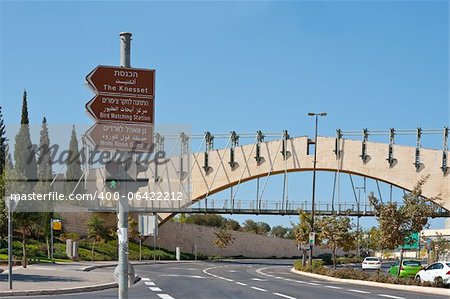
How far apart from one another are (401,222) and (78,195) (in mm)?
51793

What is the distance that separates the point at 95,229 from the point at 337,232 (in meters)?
29.0

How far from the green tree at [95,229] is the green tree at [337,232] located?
26.9 metres

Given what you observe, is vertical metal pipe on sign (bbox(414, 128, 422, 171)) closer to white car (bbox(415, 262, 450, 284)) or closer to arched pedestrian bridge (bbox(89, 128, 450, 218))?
arched pedestrian bridge (bbox(89, 128, 450, 218))

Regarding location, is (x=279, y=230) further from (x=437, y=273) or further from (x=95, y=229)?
(x=437, y=273)

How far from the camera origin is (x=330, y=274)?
44.6 meters

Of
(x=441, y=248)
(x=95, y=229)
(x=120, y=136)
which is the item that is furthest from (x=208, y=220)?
(x=120, y=136)

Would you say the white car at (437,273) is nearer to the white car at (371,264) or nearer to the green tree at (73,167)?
the white car at (371,264)

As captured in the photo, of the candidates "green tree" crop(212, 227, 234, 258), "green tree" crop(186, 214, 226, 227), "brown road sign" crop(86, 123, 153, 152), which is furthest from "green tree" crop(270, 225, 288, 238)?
"brown road sign" crop(86, 123, 153, 152)

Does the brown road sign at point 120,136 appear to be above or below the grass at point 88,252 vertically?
above

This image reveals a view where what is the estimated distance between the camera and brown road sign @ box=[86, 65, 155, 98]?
1018 centimetres

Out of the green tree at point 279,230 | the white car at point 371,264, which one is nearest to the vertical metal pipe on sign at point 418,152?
the white car at point 371,264

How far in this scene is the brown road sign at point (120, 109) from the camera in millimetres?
10141

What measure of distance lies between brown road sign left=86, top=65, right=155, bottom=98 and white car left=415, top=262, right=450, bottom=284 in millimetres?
24063

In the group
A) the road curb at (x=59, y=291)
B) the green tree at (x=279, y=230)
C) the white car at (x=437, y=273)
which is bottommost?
the green tree at (x=279, y=230)
